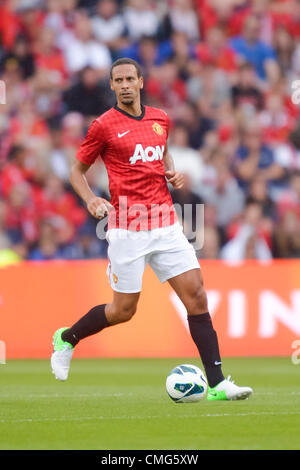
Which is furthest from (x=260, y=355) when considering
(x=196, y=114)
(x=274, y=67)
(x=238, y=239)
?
(x=274, y=67)

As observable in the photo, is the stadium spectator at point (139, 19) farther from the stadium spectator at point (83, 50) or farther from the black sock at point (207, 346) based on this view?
the black sock at point (207, 346)

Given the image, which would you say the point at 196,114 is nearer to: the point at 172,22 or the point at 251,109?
the point at 251,109

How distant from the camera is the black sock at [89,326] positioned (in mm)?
7465

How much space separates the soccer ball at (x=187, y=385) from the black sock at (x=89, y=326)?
732mm

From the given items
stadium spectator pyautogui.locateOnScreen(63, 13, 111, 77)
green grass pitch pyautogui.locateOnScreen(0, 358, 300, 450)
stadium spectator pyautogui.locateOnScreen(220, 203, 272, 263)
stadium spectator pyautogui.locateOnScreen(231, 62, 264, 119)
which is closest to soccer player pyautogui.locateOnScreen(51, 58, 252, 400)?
green grass pitch pyautogui.locateOnScreen(0, 358, 300, 450)

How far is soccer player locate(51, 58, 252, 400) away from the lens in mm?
7059

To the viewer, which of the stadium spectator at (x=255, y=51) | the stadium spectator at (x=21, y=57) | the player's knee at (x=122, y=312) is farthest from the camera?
the stadium spectator at (x=255, y=51)

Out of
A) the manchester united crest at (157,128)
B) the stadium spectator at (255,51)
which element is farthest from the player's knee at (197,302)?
the stadium spectator at (255,51)

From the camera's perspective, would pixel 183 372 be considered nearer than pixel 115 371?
Yes

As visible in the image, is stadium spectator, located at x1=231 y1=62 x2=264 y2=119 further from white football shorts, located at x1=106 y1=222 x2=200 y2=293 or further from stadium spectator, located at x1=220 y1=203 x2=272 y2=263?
white football shorts, located at x1=106 y1=222 x2=200 y2=293

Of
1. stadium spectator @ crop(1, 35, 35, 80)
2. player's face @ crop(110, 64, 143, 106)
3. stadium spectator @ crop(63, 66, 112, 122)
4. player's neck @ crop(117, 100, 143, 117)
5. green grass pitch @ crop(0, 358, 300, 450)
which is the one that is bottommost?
green grass pitch @ crop(0, 358, 300, 450)

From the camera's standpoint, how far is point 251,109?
15422 mm

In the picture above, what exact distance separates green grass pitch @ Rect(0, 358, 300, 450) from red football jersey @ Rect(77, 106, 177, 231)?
1.34 metres

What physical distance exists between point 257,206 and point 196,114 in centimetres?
214
